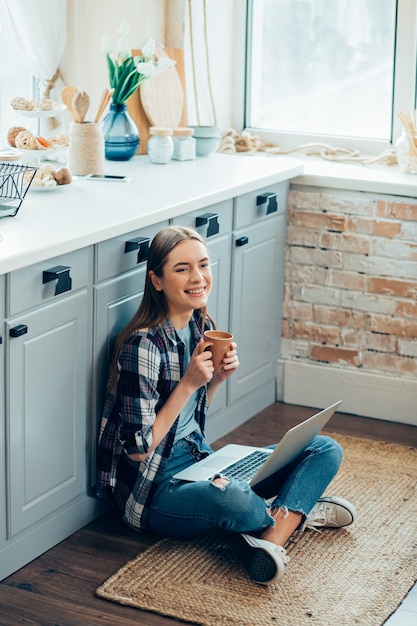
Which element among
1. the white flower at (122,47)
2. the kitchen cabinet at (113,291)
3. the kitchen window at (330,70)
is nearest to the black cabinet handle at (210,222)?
the kitchen cabinet at (113,291)

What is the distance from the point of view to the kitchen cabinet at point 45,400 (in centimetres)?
237

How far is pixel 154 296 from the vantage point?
8.77 feet

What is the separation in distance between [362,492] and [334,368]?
726 mm

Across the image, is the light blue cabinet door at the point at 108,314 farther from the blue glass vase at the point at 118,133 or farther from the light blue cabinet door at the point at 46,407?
the blue glass vase at the point at 118,133

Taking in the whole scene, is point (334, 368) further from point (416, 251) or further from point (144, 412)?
point (144, 412)

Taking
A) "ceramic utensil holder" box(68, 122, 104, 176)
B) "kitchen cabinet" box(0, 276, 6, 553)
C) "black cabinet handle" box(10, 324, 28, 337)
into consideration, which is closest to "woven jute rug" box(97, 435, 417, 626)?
"kitchen cabinet" box(0, 276, 6, 553)

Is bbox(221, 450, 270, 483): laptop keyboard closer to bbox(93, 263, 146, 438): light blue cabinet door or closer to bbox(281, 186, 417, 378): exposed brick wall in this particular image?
bbox(93, 263, 146, 438): light blue cabinet door

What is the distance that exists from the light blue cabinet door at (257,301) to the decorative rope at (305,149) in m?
0.51

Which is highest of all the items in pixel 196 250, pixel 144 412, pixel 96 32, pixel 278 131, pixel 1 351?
pixel 96 32

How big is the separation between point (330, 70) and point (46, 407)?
7.25 ft

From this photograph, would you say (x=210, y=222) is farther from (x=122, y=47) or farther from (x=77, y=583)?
(x=77, y=583)

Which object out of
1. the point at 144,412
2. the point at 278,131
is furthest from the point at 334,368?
the point at 144,412

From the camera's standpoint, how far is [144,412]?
8.39 ft

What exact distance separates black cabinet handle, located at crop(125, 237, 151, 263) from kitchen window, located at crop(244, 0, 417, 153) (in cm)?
160
